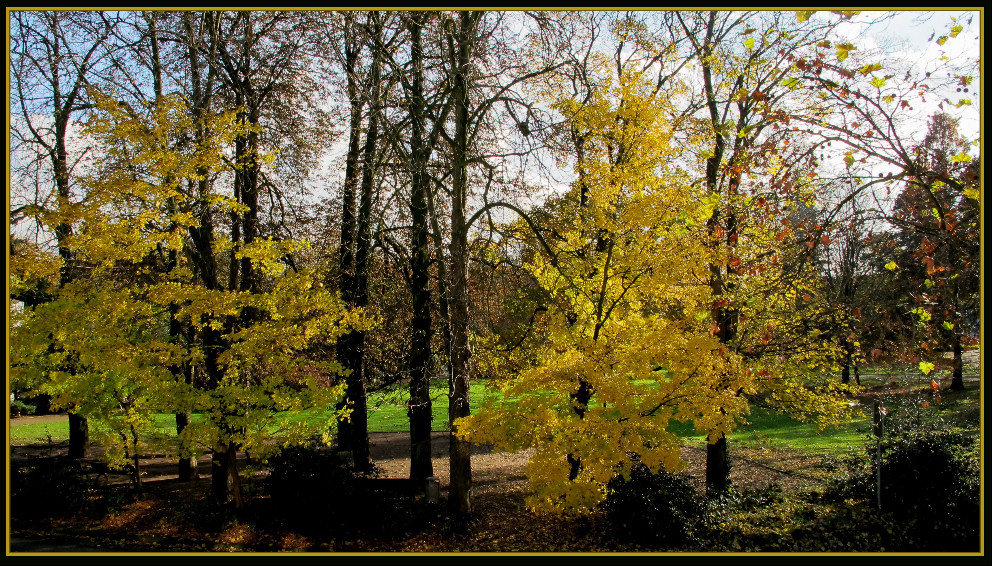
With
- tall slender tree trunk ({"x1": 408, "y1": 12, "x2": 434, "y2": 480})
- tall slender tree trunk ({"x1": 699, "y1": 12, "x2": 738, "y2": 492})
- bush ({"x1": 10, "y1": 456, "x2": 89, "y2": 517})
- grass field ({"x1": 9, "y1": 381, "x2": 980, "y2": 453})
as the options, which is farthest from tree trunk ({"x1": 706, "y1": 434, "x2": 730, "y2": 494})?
bush ({"x1": 10, "y1": 456, "x2": 89, "y2": 517})

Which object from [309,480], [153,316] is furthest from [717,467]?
[153,316]

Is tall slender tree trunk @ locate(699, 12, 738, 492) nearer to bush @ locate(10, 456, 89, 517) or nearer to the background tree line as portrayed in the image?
the background tree line

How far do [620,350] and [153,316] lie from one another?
241 inches

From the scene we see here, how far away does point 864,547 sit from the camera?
7992mm

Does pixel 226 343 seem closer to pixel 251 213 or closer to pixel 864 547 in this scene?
pixel 251 213

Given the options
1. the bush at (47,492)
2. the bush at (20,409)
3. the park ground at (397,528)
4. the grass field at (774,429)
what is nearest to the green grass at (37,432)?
the grass field at (774,429)

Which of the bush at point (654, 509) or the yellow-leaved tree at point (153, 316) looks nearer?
the yellow-leaved tree at point (153, 316)

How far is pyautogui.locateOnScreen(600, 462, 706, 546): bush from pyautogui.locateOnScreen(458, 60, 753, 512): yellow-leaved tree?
145 centimetres

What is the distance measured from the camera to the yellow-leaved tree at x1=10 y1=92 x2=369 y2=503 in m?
7.27

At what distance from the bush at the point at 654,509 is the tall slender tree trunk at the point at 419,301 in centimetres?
323

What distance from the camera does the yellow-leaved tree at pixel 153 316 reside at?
727 centimetres

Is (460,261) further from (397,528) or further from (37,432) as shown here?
(37,432)

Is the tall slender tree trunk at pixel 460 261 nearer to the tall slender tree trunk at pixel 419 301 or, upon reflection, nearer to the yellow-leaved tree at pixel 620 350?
the tall slender tree trunk at pixel 419 301

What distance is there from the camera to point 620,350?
7324 mm
